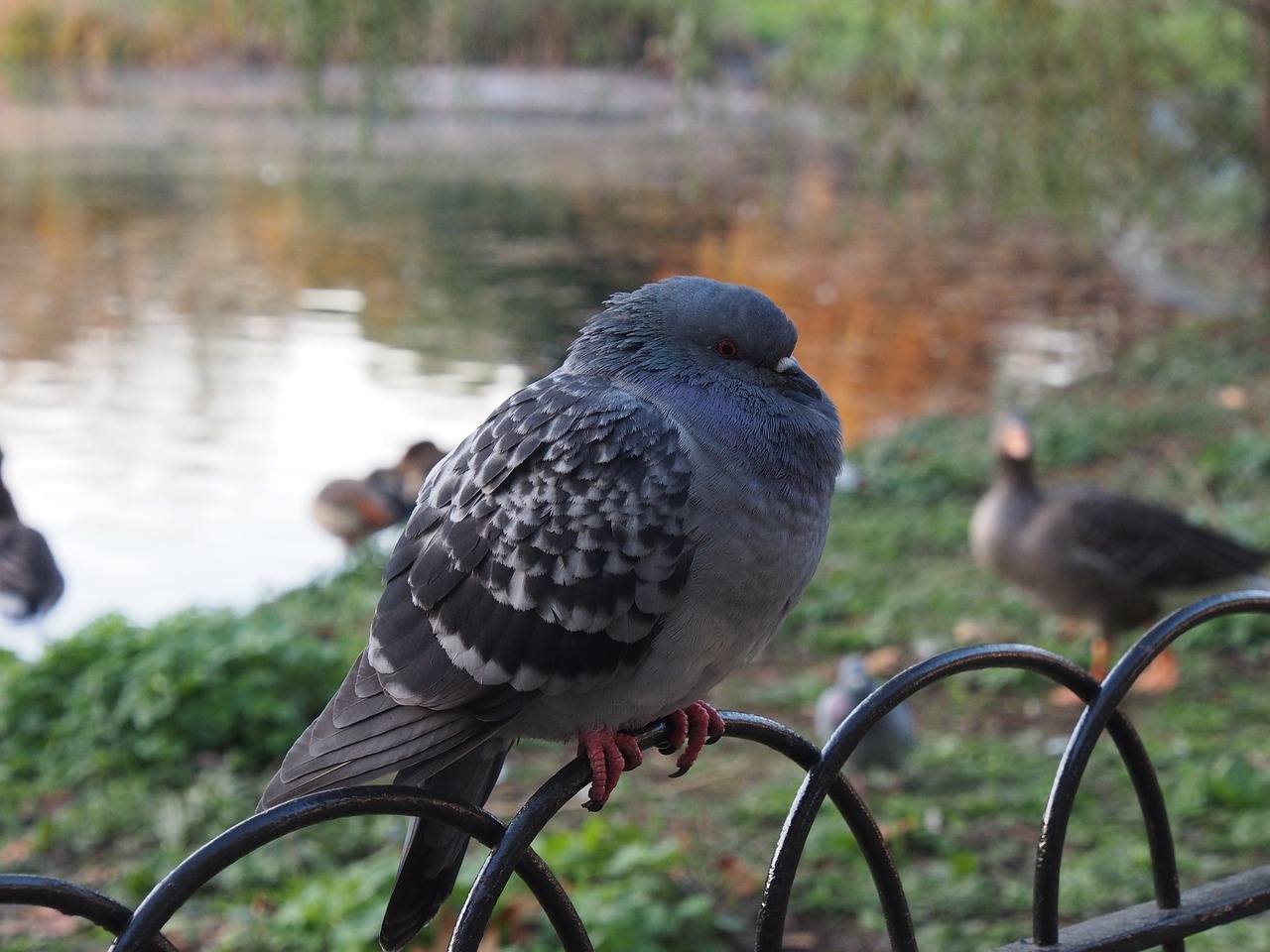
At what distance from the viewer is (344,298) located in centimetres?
1377

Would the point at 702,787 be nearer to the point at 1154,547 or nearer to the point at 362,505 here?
the point at 1154,547

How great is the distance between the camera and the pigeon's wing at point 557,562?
6.20 ft

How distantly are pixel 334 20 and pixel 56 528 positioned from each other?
3.99 meters

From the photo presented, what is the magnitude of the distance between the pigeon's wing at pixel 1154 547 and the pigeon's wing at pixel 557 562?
155 inches

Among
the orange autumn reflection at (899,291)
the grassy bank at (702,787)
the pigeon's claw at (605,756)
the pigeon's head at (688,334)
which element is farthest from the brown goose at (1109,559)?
the orange autumn reflection at (899,291)

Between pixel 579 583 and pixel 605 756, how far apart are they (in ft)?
0.81

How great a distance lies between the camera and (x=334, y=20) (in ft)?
18.2

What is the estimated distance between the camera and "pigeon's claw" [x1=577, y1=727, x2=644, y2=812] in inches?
72.8

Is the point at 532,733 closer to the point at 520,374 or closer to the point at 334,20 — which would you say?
the point at 334,20

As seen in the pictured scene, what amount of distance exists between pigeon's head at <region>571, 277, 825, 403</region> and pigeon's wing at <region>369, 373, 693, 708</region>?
0.17m

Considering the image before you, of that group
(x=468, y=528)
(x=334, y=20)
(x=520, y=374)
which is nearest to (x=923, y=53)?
(x=334, y=20)

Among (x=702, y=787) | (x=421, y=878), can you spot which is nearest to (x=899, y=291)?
(x=702, y=787)

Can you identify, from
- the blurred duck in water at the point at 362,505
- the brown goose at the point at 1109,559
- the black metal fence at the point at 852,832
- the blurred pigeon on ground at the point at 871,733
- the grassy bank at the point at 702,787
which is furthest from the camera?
the blurred duck in water at the point at 362,505

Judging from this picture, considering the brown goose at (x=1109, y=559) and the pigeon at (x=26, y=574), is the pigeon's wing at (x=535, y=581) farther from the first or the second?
the pigeon at (x=26, y=574)
